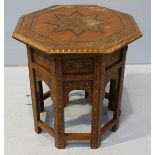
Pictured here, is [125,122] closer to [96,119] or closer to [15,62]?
[96,119]

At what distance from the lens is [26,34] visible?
6.27 feet

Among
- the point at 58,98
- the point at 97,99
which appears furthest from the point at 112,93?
the point at 58,98

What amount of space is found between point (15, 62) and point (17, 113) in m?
0.85

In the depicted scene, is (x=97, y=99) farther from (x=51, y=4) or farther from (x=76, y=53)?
(x=51, y=4)

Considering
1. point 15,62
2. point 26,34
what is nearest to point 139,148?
point 26,34

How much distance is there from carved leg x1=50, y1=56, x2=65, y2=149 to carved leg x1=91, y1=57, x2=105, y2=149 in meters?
0.21

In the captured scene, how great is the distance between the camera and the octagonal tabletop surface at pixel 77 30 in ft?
5.77

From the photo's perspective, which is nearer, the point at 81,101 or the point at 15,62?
the point at 81,101

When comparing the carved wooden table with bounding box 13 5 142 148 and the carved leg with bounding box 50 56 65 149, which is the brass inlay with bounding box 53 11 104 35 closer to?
the carved wooden table with bounding box 13 5 142 148

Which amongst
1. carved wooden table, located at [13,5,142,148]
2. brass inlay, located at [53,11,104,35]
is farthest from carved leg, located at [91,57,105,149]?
brass inlay, located at [53,11,104,35]

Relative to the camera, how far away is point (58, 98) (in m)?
1.95

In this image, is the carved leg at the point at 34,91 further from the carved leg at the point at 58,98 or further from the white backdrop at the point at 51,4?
the white backdrop at the point at 51,4

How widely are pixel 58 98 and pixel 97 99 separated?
0.25m

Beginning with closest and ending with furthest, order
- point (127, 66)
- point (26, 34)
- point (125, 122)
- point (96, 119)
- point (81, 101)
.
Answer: point (26, 34) < point (96, 119) < point (125, 122) < point (81, 101) < point (127, 66)
